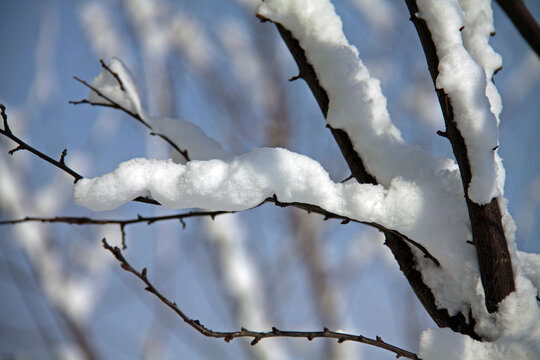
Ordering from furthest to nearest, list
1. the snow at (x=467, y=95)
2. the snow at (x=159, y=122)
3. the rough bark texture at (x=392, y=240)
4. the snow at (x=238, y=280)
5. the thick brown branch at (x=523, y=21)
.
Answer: the snow at (x=238, y=280)
the snow at (x=159, y=122)
the rough bark texture at (x=392, y=240)
the snow at (x=467, y=95)
the thick brown branch at (x=523, y=21)

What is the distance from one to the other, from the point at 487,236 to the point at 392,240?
15 cm

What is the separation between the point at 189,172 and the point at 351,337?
0.35 meters

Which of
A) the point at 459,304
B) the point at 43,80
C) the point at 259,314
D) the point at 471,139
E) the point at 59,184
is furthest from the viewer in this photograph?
the point at 59,184

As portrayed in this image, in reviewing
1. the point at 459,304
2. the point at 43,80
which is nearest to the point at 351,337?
the point at 459,304

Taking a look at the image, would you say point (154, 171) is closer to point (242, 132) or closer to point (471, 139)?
point (471, 139)

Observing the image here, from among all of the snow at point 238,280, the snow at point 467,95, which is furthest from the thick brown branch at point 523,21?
the snow at point 238,280

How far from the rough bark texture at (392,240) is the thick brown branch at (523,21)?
1.20 ft

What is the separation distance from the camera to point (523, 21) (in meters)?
0.31

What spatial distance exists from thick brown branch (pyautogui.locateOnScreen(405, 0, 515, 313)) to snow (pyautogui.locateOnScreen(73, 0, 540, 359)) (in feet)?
0.04

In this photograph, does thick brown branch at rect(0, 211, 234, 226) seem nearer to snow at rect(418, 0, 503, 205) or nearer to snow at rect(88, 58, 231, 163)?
snow at rect(88, 58, 231, 163)

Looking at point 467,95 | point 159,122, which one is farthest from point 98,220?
point 467,95

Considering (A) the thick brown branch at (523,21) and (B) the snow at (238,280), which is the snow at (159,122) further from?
(B) the snow at (238,280)

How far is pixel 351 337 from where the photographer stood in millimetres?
569

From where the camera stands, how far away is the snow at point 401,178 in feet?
1.70
